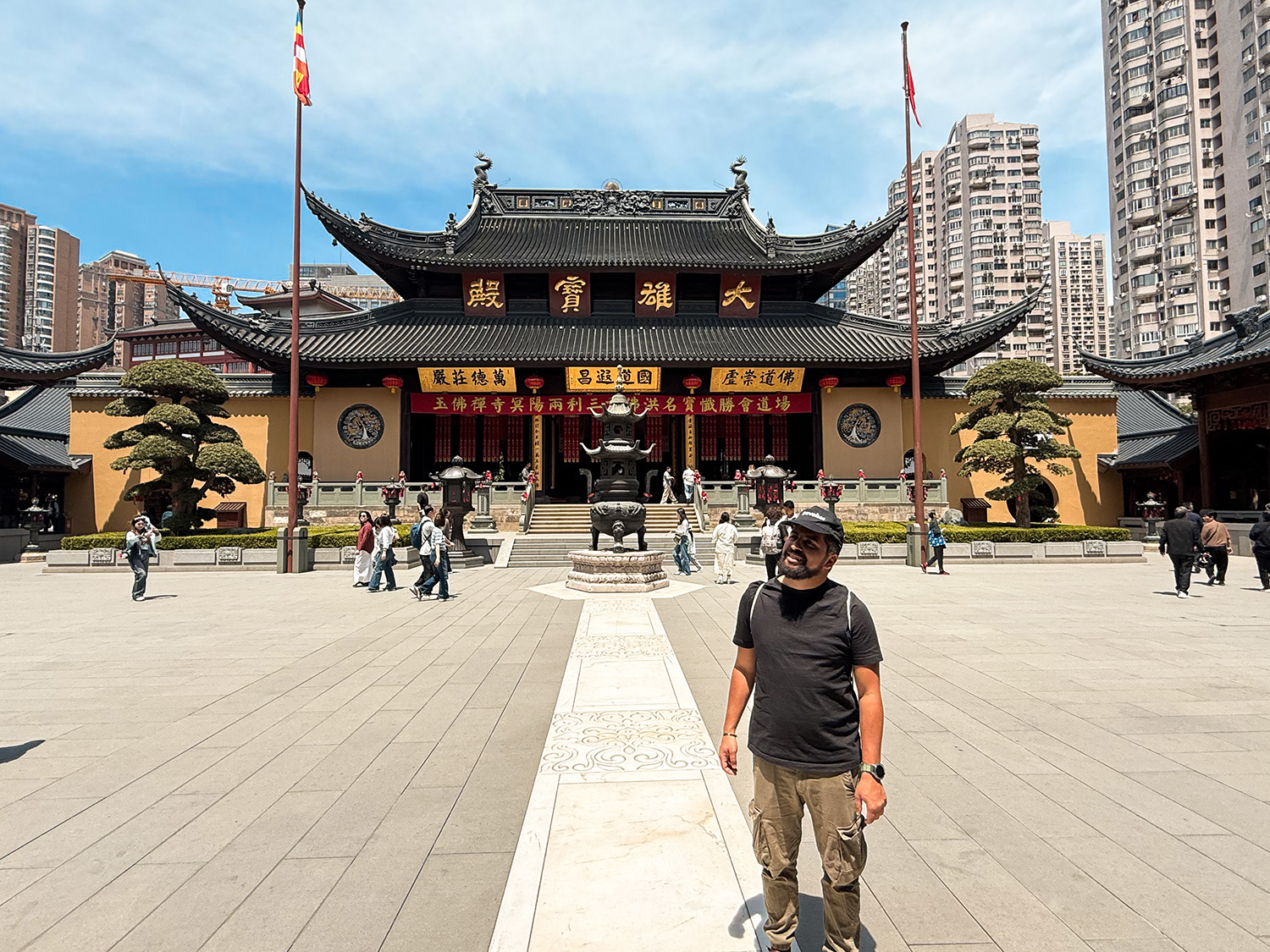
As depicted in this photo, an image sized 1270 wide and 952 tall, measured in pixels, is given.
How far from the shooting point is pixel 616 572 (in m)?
12.2

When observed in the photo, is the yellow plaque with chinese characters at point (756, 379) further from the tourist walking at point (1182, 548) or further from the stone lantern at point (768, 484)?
the tourist walking at point (1182, 548)

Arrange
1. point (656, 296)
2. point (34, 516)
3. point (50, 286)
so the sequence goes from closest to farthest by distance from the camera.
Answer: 1. point (34, 516)
2. point (656, 296)
3. point (50, 286)

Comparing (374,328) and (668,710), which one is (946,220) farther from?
(668,710)

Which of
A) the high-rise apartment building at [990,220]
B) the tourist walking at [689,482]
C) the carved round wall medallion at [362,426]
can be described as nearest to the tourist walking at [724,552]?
the tourist walking at [689,482]

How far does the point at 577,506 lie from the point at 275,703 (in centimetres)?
1672

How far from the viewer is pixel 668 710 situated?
5191 mm

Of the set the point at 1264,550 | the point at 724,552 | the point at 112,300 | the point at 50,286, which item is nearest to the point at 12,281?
the point at 50,286

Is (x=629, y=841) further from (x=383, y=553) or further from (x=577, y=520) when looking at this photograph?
(x=577, y=520)

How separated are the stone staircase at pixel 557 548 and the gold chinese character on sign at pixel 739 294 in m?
11.7

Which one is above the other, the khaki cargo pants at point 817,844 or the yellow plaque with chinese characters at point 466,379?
the yellow plaque with chinese characters at point 466,379

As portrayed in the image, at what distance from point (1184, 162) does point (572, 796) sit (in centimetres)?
6788

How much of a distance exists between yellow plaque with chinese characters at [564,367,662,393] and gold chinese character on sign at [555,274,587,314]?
336 centimetres

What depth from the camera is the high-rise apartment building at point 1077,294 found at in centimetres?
8588

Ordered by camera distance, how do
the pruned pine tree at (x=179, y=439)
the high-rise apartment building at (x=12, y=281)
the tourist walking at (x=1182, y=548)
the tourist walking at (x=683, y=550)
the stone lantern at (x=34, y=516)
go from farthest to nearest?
the high-rise apartment building at (x=12, y=281)
the stone lantern at (x=34, y=516)
the pruned pine tree at (x=179, y=439)
the tourist walking at (x=683, y=550)
the tourist walking at (x=1182, y=548)
